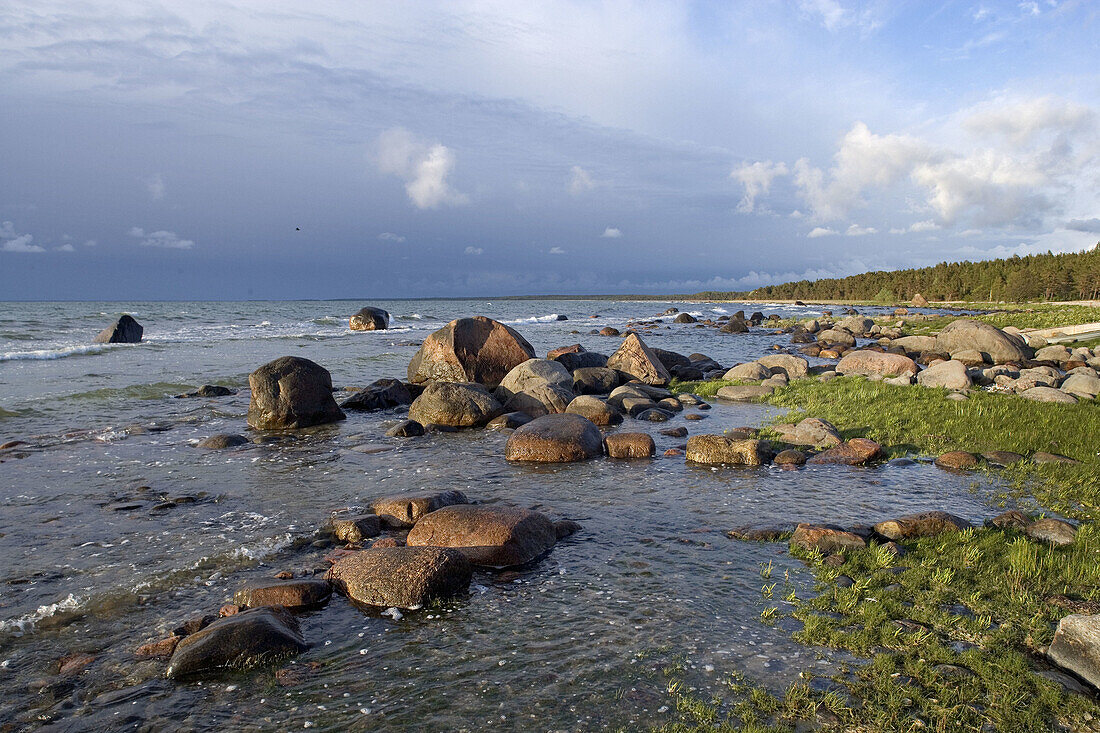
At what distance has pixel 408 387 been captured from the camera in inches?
862

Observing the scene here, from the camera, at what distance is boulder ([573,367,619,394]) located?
22344 millimetres

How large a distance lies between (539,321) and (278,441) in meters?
65.7

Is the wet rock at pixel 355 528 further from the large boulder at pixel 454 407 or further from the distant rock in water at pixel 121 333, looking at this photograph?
the distant rock in water at pixel 121 333

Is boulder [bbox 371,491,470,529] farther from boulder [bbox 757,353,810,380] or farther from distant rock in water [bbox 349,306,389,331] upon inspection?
distant rock in water [bbox 349,306,389,331]

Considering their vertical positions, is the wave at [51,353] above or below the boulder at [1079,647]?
above

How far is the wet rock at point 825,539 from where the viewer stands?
7.98 meters

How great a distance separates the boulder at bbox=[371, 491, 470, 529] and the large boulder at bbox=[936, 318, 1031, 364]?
29046 mm

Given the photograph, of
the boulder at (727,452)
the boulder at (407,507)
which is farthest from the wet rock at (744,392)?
the boulder at (407,507)

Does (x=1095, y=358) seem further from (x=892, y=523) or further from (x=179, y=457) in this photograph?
(x=179, y=457)

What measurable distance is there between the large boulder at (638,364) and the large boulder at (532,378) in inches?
188

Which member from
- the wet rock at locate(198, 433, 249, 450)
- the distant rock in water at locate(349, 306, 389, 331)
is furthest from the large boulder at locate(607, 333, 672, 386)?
the distant rock in water at locate(349, 306, 389, 331)

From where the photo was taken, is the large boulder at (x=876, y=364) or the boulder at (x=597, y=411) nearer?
the boulder at (x=597, y=411)

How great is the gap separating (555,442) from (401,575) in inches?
256

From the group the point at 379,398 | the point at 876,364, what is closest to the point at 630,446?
the point at 379,398
